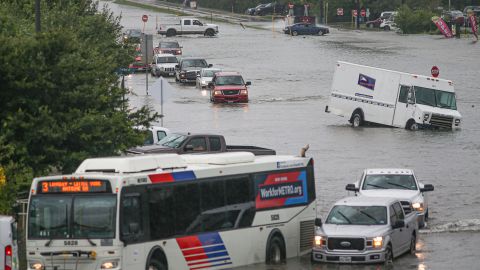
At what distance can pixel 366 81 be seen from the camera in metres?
50.2

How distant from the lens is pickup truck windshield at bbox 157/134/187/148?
33875 mm

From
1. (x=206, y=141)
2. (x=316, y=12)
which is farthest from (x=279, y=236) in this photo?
(x=316, y=12)

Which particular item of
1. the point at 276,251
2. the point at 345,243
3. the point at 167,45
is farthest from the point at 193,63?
the point at 345,243

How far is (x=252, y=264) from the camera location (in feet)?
77.3

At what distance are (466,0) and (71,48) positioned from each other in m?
108

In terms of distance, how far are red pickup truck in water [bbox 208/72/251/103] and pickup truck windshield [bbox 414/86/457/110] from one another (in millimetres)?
13069

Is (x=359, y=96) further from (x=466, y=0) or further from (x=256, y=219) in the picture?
(x=466, y=0)

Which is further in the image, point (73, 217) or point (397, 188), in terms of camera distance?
point (397, 188)

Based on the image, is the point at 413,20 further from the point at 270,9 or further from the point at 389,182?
the point at 389,182

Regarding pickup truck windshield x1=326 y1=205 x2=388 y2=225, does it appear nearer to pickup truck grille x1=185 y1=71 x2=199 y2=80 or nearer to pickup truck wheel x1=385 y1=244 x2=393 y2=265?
pickup truck wheel x1=385 y1=244 x2=393 y2=265

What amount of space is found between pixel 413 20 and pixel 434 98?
202ft

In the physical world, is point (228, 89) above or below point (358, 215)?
below

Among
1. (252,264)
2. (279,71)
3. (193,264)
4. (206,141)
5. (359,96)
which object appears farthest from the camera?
(279,71)

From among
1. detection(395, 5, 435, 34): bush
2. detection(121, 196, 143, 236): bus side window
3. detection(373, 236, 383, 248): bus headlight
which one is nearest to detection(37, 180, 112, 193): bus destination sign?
detection(121, 196, 143, 236): bus side window
